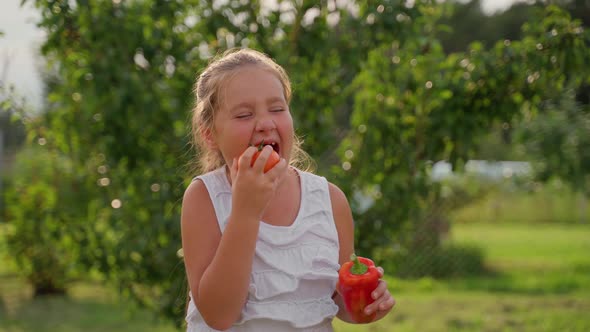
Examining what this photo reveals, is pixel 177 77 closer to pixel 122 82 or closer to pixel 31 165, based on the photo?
pixel 122 82

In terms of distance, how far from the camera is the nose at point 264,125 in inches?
72.4

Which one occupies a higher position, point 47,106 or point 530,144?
point 47,106

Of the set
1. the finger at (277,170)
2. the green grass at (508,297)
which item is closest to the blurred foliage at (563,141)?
the green grass at (508,297)

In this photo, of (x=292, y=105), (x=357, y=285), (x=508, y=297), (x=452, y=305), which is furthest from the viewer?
(x=508, y=297)

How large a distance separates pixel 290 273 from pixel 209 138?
458 mm

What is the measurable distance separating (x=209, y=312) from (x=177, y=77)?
213cm

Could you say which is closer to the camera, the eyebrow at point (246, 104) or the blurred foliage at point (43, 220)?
the eyebrow at point (246, 104)

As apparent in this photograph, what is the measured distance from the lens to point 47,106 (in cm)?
420

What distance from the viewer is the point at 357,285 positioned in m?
1.81

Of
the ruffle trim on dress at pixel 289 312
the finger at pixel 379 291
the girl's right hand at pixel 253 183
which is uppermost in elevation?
the girl's right hand at pixel 253 183

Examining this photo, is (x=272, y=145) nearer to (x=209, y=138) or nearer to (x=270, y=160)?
(x=270, y=160)

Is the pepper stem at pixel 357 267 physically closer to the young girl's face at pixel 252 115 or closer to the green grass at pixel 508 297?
the young girl's face at pixel 252 115

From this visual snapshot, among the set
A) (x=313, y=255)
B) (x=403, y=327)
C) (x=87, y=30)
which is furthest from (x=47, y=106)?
(x=403, y=327)

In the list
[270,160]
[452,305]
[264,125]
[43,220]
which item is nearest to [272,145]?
[264,125]
